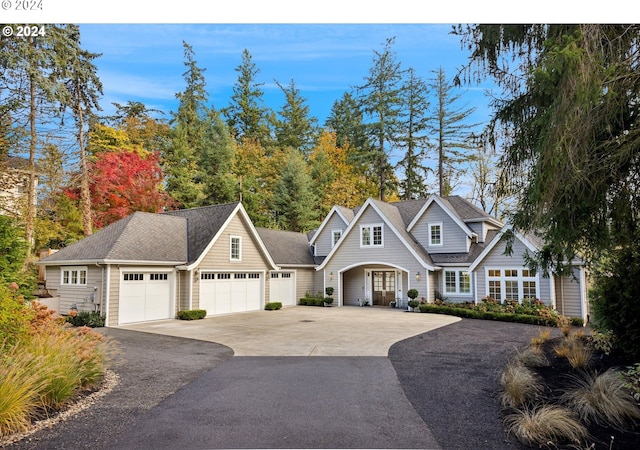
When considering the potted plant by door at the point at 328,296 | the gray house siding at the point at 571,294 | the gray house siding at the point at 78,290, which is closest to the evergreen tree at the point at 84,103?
the gray house siding at the point at 78,290

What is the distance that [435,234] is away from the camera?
20266 mm

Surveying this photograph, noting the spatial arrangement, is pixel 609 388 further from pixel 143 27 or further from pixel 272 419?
pixel 143 27

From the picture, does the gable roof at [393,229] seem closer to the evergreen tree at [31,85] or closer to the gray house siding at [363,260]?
the gray house siding at [363,260]

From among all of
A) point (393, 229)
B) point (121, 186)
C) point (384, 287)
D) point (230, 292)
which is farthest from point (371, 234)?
point (121, 186)

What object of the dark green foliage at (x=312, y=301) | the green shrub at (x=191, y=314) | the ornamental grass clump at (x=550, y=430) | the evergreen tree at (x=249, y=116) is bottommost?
the dark green foliage at (x=312, y=301)

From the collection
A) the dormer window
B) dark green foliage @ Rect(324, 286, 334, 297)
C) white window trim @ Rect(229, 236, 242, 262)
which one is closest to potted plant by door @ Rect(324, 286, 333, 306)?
dark green foliage @ Rect(324, 286, 334, 297)

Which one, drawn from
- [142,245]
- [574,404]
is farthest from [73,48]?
[574,404]

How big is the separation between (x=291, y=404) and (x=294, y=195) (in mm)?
25873

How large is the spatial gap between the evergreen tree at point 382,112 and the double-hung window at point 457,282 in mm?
13009

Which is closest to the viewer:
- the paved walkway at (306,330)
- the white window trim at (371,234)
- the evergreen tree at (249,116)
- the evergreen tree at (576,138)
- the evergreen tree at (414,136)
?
the evergreen tree at (576,138)

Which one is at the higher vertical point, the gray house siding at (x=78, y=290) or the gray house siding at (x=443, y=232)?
the gray house siding at (x=443, y=232)

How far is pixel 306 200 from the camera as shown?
30688 mm

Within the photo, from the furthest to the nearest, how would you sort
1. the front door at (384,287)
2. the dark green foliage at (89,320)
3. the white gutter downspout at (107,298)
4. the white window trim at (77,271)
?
1. the front door at (384,287)
2. the white window trim at (77,271)
3. the white gutter downspout at (107,298)
4. the dark green foliage at (89,320)

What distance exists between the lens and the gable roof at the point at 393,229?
19172mm
